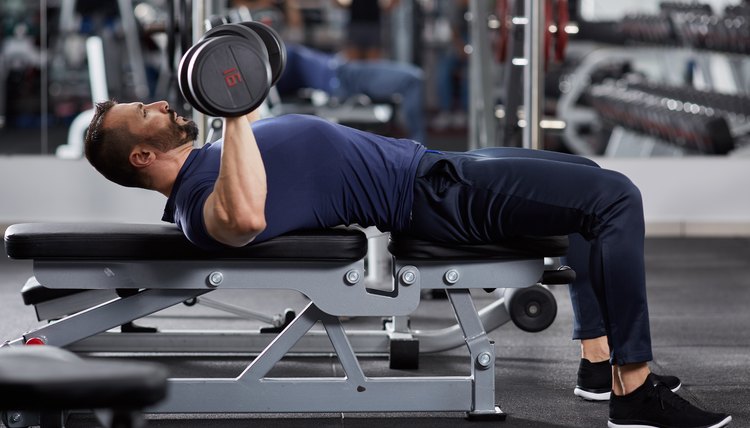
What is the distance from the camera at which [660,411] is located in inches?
79.0

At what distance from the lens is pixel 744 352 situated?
2.84m

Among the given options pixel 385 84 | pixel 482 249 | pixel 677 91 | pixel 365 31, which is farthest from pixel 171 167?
pixel 365 31

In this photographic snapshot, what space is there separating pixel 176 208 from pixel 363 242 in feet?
1.17

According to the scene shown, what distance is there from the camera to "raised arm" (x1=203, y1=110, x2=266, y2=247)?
1.79 metres

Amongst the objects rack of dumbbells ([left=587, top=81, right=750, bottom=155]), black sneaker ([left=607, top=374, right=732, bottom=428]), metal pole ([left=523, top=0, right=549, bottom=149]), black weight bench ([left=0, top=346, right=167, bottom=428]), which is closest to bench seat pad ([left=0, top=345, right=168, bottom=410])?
black weight bench ([left=0, top=346, right=167, bottom=428])

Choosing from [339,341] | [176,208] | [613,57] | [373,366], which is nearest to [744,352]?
[373,366]

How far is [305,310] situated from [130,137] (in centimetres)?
47

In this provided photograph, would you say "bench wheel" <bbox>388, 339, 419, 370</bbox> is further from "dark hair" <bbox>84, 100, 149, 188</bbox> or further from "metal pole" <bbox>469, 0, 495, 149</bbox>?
"metal pole" <bbox>469, 0, 495, 149</bbox>

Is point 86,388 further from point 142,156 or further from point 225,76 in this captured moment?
point 142,156

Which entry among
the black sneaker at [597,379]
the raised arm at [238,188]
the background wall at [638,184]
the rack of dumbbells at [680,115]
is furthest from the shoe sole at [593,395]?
the rack of dumbbells at [680,115]

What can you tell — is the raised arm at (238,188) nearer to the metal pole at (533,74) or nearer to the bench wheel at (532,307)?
the bench wheel at (532,307)

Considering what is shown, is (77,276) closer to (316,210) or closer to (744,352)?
(316,210)

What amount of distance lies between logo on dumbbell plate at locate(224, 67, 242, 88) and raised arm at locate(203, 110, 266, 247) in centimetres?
6

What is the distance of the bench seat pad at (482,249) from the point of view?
203cm
